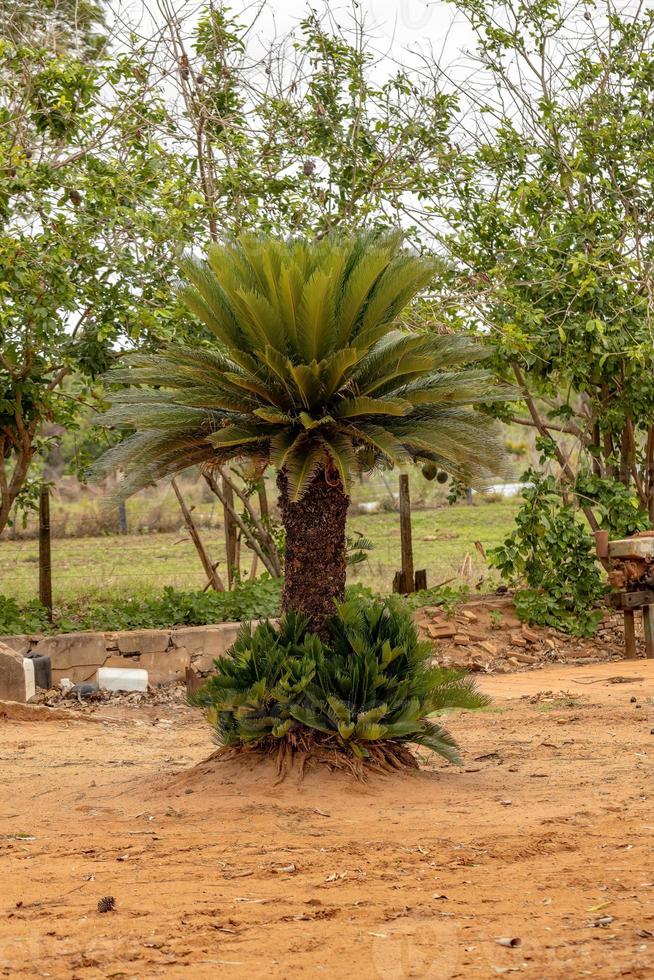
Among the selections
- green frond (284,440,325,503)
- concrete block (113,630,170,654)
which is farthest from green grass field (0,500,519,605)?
green frond (284,440,325,503)

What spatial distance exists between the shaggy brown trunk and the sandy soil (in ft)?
3.34

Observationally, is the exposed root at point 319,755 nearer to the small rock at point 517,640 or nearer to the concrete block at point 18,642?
the concrete block at point 18,642

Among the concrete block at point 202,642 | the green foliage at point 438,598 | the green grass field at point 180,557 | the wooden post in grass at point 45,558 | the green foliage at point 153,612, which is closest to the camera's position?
the concrete block at point 202,642

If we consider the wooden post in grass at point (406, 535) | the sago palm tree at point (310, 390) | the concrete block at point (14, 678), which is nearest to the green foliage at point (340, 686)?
the sago palm tree at point (310, 390)

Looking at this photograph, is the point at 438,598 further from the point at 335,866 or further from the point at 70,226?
the point at 335,866

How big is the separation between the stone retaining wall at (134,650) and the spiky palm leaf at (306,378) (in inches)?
154

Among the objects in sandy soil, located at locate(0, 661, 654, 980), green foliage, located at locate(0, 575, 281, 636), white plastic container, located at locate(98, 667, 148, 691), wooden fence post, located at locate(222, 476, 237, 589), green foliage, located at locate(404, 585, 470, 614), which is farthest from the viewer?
wooden fence post, located at locate(222, 476, 237, 589)

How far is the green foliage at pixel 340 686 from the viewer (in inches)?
251

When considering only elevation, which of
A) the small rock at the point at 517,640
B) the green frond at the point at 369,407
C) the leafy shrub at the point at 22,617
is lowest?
the small rock at the point at 517,640

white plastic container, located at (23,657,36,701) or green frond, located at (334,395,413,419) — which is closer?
green frond, located at (334,395,413,419)

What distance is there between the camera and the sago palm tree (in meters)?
6.46

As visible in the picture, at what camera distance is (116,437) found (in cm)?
1198

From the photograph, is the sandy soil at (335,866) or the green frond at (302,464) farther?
the green frond at (302,464)

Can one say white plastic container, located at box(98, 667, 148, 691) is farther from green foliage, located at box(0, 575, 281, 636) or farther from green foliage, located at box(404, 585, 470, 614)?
green foliage, located at box(404, 585, 470, 614)
